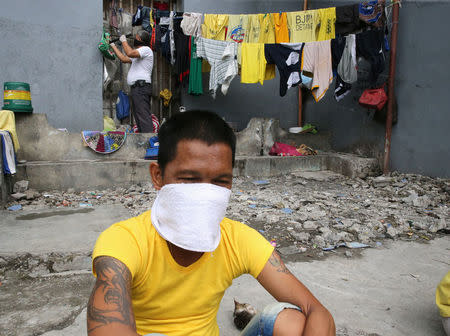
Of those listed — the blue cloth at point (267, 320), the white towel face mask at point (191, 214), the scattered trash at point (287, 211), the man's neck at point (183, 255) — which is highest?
the white towel face mask at point (191, 214)

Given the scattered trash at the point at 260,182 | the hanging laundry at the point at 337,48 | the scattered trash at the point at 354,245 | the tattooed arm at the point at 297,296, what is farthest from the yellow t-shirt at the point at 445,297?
the hanging laundry at the point at 337,48

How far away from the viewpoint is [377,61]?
529 centimetres

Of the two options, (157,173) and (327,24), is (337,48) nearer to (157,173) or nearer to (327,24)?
(327,24)

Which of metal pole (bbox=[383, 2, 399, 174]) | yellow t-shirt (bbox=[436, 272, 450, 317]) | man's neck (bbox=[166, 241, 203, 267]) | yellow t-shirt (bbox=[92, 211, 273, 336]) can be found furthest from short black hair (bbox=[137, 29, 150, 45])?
yellow t-shirt (bbox=[436, 272, 450, 317])

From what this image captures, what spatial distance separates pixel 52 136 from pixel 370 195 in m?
4.60

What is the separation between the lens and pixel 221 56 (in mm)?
6062

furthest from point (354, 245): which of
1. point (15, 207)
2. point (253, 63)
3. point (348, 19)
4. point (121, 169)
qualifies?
point (348, 19)

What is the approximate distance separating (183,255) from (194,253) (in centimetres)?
4

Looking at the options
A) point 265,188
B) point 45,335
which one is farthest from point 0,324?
point 265,188

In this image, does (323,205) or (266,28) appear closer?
(323,205)

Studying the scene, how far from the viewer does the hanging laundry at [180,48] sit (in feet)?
20.5

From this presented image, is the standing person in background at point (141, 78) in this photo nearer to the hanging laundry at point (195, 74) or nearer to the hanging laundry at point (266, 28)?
the hanging laundry at point (195, 74)

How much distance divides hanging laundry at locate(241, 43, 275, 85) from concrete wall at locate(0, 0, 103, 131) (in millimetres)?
2540

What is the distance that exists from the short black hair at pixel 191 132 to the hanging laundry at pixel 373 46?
4.99m
